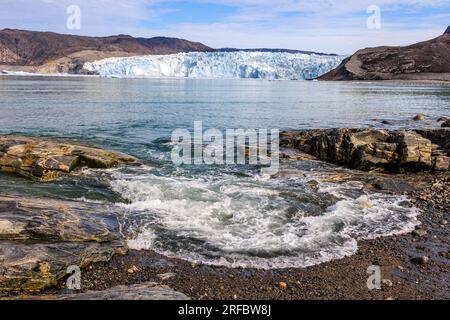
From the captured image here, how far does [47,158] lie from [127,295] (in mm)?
11124

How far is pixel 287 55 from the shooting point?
16400 centimetres

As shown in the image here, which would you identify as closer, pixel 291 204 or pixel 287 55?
pixel 291 204

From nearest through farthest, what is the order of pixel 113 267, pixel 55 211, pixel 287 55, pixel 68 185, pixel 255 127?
pixel 113 267 < pixel 55 211 < pixel 68 185 < pixel 255 127 < pixel 287 55

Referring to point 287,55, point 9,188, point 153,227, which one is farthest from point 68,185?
point 287,55

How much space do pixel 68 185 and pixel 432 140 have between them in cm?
1719

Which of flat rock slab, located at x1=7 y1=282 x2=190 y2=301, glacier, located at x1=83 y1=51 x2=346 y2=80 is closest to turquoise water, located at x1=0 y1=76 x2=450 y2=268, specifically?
Answer: flat rock slab, located at x1=7 y1=282 x2=190 y2=301

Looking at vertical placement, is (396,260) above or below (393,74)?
below

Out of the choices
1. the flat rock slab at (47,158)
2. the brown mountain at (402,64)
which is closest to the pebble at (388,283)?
the flat rock slab at (47,158)

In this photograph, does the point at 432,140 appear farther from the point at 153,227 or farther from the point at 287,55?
the point at 287,55

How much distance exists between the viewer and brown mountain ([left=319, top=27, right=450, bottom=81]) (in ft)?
528

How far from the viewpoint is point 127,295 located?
22.6ft

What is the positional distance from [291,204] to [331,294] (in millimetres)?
5634

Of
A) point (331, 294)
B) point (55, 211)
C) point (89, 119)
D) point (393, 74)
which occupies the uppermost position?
point (393, 74)

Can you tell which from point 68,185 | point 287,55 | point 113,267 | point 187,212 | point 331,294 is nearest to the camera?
point 331,294
